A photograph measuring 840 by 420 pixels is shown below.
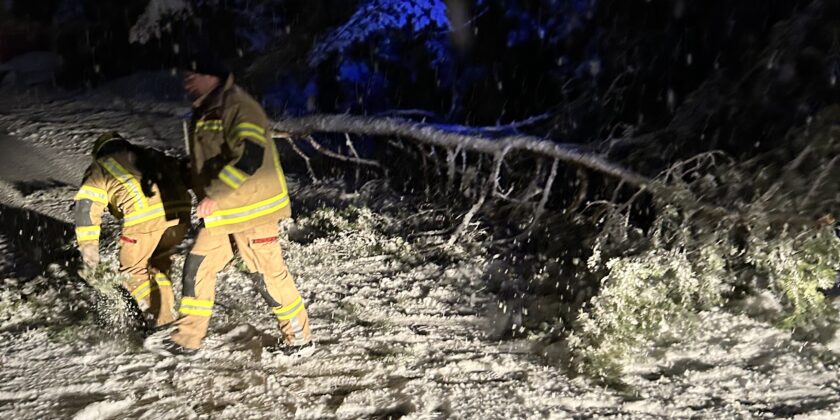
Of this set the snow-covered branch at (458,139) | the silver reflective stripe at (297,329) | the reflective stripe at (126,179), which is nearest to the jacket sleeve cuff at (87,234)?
the reflective stripe at (126,179)

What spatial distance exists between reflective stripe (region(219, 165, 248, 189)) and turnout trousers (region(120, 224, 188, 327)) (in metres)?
1.00

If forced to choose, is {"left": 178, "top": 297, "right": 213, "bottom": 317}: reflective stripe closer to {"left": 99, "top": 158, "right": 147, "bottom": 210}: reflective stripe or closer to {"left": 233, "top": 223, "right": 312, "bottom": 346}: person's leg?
{"left": 233, "top": 223, "right": 312, "bottom": 346}: person's leg

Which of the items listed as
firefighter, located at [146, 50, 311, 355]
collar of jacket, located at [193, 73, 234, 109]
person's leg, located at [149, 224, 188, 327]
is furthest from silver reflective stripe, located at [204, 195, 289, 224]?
person's leg, located at [149, 224, 188, 327]

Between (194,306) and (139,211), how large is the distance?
2.18 feet

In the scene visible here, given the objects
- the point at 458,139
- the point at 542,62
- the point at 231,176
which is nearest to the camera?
the point at 231,176

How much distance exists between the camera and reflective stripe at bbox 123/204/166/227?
12.5 feet

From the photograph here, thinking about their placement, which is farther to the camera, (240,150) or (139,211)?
(139,211)

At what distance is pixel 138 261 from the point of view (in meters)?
3.95

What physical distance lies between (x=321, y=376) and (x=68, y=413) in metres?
1.32

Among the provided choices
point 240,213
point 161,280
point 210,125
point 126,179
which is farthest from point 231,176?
point 161,280

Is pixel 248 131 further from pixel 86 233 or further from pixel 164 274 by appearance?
pixel 164 274

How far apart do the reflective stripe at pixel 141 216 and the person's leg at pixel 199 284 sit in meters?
0.42

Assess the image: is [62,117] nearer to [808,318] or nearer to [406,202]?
[406,202]

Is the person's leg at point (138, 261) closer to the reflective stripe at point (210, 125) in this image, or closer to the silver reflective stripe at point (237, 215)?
the silver reflective stripe at point (237, 215)
